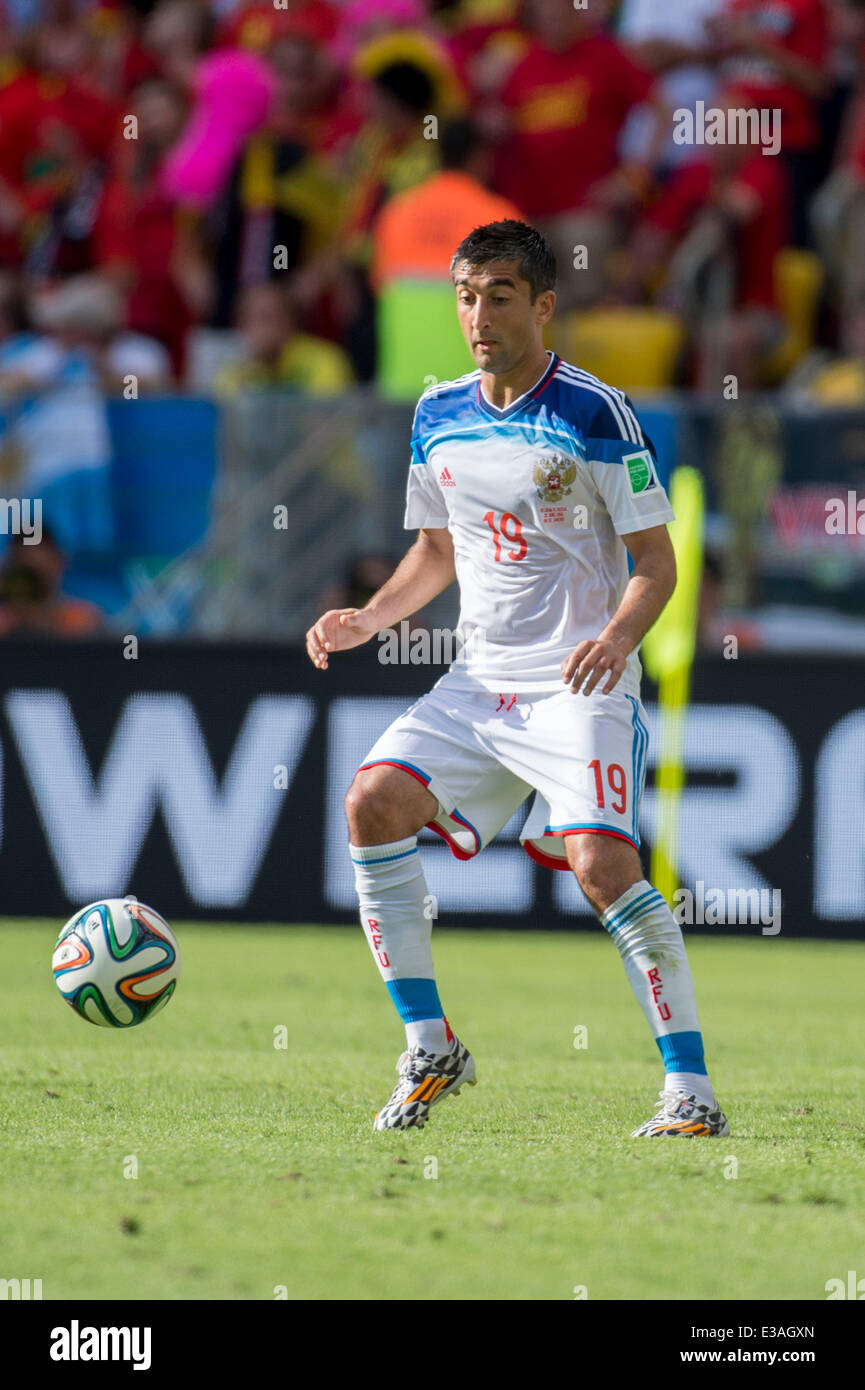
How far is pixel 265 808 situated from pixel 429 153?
3.82 m

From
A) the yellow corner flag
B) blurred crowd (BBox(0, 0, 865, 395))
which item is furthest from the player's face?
blurred crowd (BBox(0, 0, 865, 395))

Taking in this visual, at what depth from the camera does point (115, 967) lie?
5.82 meters

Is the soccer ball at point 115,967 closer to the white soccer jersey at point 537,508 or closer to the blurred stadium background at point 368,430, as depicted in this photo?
the white soccer jersey at point 537,508

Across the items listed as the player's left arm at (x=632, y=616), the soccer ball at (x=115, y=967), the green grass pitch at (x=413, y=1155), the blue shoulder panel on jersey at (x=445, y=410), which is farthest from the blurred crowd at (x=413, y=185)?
the player's left arm at (x=632, y=616)

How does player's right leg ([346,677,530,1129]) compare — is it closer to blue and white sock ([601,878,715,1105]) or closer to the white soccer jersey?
the white soccer jersey

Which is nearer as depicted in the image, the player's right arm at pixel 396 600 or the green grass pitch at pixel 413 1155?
the green grass pitch at pixel 413 1155

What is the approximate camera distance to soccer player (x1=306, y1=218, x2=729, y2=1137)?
5031mm

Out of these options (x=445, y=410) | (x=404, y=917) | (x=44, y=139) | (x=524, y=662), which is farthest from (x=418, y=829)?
(x=44, y=139)

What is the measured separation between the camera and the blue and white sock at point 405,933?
5.33 meters

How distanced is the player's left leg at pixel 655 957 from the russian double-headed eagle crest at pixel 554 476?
0.90 m

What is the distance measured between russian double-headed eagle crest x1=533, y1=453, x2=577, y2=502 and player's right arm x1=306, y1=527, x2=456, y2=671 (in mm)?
473

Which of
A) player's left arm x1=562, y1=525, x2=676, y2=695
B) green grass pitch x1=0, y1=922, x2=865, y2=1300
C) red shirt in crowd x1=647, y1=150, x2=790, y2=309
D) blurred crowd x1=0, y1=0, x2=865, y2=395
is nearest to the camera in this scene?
green grass pitch x1=0, y1=922, x2=865, y2=1300

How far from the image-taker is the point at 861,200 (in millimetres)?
11664

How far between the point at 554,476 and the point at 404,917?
125 centimetres
